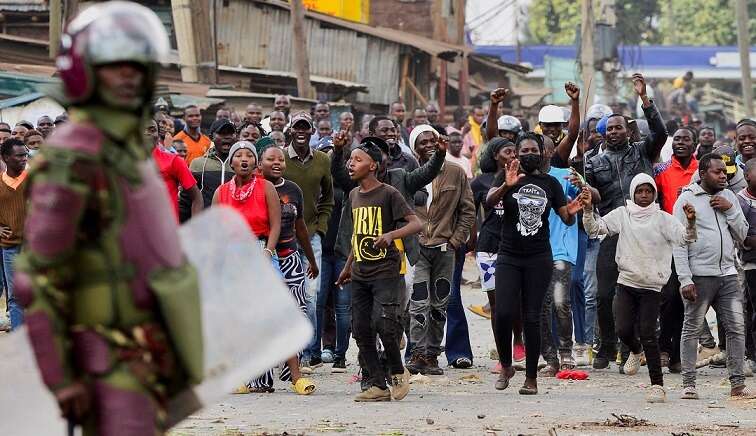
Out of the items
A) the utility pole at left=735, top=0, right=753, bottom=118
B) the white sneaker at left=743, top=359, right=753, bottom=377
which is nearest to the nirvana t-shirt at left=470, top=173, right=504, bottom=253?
the white sneaker at left=743, top=359, right=753, bottom=377

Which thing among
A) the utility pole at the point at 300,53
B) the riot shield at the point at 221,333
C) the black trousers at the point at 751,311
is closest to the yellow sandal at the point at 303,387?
the black trousers at the point at 751,311

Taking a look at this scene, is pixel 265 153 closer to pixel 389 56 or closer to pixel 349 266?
pixel 349 266

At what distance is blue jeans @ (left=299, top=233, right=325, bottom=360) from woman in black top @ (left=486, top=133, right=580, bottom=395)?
6.01 feet

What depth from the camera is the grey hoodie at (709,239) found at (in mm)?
11125

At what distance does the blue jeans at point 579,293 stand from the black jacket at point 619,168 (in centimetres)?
74

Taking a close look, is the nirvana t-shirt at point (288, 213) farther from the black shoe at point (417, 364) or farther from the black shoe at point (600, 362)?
the black shoe at point (600, 362)

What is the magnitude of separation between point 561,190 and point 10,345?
21.8ft

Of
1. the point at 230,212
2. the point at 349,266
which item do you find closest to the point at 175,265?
the point at 230,212

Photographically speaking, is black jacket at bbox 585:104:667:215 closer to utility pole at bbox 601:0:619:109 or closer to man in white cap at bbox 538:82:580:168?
man in white cap at bbox 538:82:580:168

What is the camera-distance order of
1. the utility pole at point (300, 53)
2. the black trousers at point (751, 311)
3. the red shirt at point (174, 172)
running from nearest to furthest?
the red shirt at point (174, 172) → the black trousers at point (751, 311) → the utility pole at point (300, 53)

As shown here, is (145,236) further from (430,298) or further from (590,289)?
(590,289)

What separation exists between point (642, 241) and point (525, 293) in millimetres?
1064

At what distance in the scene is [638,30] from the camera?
72875 mm

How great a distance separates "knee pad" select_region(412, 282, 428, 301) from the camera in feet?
41.7
